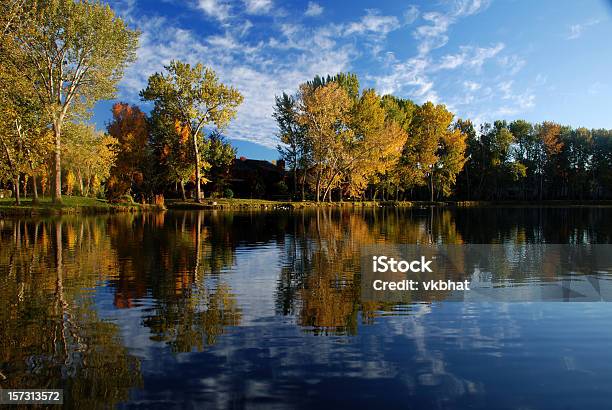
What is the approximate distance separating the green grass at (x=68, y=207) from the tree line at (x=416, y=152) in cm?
2727

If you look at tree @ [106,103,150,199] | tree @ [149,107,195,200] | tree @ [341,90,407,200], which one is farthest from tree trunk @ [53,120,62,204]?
tree @ [341,90,407,200]

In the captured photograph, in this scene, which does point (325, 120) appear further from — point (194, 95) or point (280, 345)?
point (280, 345)

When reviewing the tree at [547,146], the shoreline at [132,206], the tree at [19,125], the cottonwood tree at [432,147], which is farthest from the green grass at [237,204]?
the tree at [547,146]

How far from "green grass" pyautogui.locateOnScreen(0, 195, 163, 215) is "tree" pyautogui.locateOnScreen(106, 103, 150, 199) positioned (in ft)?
49.5

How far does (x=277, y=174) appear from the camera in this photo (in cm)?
8600

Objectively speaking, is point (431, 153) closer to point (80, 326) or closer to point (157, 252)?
point (157, 252)

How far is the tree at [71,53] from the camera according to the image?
42.1 m

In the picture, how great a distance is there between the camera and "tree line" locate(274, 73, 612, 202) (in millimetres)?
68000

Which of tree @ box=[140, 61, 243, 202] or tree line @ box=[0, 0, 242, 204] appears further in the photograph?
tree @ box=[140, 61, 243, 202]

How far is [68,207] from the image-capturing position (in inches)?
1791

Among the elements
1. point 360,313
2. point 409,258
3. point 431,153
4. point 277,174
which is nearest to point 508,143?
point 431,153

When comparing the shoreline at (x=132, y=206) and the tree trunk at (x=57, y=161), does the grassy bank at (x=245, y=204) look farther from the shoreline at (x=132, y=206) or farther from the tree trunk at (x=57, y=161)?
the tree trunk at (x=57, y=161)

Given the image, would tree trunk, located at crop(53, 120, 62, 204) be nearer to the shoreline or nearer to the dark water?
the shoreline

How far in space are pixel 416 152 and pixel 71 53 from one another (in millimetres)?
59060
